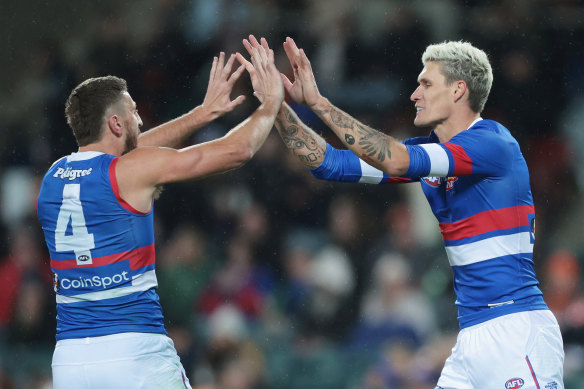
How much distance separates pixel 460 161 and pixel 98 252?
189cm

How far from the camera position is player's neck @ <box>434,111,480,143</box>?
458cm

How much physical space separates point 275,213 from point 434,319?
2.17 m

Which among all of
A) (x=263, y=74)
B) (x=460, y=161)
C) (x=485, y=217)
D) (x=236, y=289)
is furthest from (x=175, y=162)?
(x=236, y=289)

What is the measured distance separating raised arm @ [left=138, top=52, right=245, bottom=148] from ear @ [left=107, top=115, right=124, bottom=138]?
2.62 ft

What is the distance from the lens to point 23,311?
839 cm

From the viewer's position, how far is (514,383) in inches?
155

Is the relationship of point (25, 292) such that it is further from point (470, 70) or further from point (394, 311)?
point (470, 70)

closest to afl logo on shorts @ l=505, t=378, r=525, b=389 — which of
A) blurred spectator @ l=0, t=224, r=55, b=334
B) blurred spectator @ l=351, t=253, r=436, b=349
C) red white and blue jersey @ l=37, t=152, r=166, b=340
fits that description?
red white and blue jersey @ l=37, t=152, r=166, b=340

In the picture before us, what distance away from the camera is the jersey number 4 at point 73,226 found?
391 cm

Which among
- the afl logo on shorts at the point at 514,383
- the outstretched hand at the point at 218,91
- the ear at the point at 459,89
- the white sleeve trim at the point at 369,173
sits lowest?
the afl logo on shorts at the point at 514,383

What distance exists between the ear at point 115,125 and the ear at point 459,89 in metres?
1.89

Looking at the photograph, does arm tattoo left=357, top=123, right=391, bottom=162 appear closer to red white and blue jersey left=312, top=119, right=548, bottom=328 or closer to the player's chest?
red white and blue jersey left=312, top=119, right=548, bottom=328

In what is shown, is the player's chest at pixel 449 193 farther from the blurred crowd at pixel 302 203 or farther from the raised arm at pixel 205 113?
the blurred crowd at pixel 302 203

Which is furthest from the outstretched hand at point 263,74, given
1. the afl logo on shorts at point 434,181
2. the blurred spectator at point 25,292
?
the blurred spectator at point 25,292
